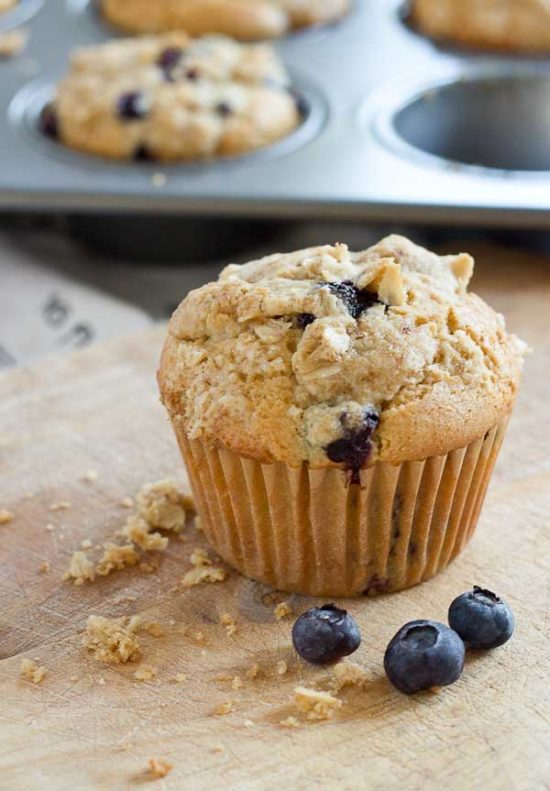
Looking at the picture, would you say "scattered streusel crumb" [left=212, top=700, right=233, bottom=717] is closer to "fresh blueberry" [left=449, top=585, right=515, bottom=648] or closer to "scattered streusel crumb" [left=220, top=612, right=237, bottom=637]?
"scattered streusel crumb" [left=220, top=612, right=237, bottom=637]

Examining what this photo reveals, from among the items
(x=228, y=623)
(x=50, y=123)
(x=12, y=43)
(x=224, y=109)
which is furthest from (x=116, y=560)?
(x=12, y=43)

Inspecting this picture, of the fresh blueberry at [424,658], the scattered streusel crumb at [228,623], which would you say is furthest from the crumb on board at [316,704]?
the scattered streusel crumb at [228,623]

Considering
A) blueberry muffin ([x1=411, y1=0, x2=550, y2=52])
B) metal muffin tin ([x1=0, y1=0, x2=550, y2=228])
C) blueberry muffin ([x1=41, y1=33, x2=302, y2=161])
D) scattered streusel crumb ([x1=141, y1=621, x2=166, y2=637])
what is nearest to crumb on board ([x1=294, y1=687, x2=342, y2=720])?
scattered streusel crumb ([x1=141, y1=621, x2=166, y2=637])

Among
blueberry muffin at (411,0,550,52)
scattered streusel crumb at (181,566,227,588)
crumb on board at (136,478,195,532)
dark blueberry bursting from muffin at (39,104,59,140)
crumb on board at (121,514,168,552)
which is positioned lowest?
blueberry muffin at (411,0,550,52)

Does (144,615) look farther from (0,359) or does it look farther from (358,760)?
(0,359)

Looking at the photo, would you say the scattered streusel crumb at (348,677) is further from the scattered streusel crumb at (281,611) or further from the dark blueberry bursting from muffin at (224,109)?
the dark blueberry bursting from muffin at (224,109)

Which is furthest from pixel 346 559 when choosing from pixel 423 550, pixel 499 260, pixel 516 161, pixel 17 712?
pixel 516 161

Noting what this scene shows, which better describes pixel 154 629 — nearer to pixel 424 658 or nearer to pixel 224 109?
pixel 424 658
